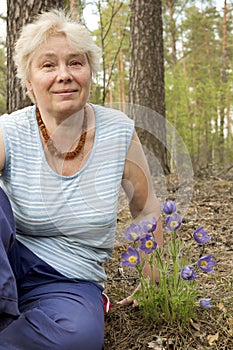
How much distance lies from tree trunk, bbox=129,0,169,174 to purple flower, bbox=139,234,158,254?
3482mm

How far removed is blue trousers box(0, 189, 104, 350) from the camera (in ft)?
4.80

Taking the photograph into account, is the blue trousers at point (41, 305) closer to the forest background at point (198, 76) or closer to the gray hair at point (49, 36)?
the gray hair at point (49, 36)

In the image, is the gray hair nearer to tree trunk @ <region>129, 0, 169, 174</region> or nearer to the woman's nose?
the woman's nose

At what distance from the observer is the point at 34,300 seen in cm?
168

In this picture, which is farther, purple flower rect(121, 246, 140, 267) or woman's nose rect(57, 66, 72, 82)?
woman's nose rect(57, 66, 72, 82)

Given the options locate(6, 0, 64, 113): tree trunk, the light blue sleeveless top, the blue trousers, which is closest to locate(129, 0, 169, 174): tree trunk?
locate(6, 0, 64, 113): tree trunk

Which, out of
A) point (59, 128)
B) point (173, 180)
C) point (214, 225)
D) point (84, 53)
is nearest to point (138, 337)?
point (59, 128)

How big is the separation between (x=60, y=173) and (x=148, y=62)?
3553mm

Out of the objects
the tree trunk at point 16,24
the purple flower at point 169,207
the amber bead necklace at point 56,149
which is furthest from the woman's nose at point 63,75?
the tree trunk at point 16,24

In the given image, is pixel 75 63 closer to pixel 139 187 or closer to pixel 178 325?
pixel 139 187

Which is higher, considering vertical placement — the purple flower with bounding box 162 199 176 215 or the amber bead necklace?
the amber bead necklace

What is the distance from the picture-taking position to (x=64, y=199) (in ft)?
5.68

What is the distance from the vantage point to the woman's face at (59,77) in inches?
67.1

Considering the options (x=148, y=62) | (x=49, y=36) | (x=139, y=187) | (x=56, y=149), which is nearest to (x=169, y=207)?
(x=139, y=187)
